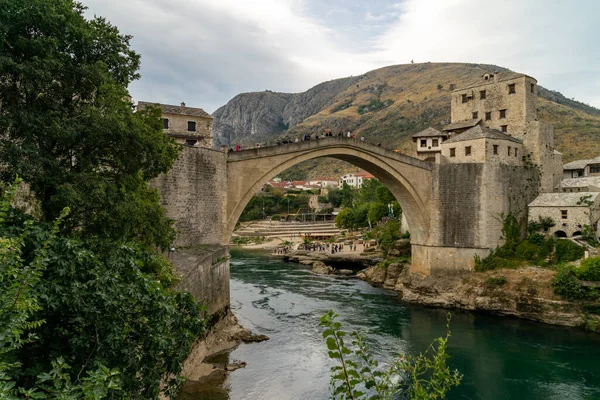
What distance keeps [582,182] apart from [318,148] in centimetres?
1770

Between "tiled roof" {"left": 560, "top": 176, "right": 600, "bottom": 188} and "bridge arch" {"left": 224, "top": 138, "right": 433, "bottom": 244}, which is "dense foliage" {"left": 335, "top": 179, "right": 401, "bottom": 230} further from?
"tiled roof" {"left": 560, "top": 176, "right": 600, "bottom": 188}

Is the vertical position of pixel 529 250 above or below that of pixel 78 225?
below

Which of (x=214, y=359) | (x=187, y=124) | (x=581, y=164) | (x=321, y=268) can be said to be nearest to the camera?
(x=214, y=359)

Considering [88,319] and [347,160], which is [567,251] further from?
[88,319]

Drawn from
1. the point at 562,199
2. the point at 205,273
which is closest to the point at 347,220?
the point at 562,199

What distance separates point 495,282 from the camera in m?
22.7

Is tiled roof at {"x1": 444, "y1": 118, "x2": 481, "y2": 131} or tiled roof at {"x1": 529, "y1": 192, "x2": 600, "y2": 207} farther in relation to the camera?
tiled roof at {"x1": 444, "y1": 118, "x2": 481, "y2": 131}

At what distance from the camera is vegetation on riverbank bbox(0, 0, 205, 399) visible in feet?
16.9

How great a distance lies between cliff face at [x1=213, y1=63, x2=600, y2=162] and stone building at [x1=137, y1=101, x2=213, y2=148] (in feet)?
64.1

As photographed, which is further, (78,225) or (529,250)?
(529,250)

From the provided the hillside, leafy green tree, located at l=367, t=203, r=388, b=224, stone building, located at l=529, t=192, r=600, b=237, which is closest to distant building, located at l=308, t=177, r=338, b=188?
the hillside

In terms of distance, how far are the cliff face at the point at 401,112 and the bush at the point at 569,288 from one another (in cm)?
2811

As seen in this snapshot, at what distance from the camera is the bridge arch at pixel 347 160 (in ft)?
65.5

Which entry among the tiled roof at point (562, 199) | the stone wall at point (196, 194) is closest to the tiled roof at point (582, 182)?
the tiled roof at point (562, 199)
